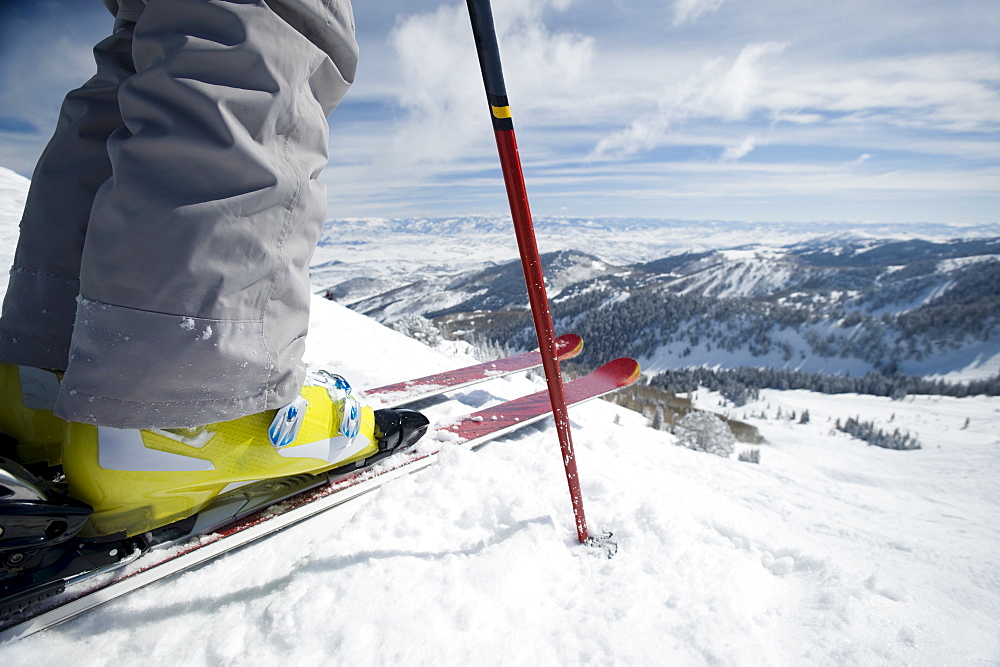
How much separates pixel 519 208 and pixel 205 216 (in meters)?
0.82

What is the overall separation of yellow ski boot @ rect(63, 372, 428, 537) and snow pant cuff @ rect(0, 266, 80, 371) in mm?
467

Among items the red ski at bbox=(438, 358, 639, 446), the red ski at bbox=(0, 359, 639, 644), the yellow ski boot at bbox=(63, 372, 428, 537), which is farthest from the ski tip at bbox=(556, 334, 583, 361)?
the yellow ski boot at bbox=(63, 372, 428, 537)

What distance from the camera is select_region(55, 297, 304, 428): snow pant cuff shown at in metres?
1.03

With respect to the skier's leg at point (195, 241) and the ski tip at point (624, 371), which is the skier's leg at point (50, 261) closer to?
the skier's leg at point (195, 241)

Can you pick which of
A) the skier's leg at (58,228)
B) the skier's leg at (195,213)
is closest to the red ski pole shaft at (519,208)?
the skier's leg at (195,213)

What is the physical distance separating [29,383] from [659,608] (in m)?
2.04

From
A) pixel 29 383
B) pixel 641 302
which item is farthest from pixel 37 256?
pixel 641 302

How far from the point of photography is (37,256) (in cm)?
144

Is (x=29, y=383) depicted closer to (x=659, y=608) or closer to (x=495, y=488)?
(x=495, y=488)

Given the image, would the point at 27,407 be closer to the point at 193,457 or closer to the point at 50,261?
the point at 50,261

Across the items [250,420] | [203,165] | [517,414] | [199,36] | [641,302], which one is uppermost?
[199,36]

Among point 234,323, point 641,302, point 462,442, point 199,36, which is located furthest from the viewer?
point 641,302

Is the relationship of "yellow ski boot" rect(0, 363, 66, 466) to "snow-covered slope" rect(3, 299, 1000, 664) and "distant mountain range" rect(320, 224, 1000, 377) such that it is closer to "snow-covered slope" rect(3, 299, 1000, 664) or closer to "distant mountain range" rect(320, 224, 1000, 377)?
"snow-covered slope" rect(3, 299, 1000, 664)

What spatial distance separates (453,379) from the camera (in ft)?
12.4
